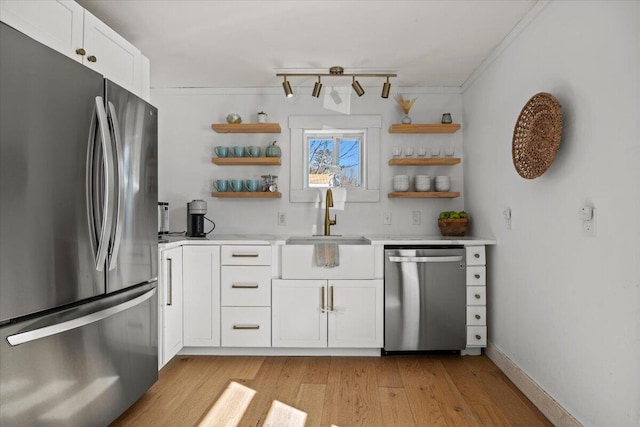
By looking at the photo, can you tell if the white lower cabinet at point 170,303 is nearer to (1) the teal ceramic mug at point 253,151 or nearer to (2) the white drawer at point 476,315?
(1) the teal ceramic mug at point 253,151

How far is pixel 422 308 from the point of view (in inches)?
122

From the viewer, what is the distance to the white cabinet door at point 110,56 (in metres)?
2.07

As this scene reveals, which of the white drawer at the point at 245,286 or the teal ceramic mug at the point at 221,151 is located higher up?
the teal ceramic mug at the point at 221,151

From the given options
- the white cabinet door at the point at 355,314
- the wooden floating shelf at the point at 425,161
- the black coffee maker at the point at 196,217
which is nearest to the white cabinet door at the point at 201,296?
the black coffee maker at the point at 196,217

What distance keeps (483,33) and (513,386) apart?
2256 mm

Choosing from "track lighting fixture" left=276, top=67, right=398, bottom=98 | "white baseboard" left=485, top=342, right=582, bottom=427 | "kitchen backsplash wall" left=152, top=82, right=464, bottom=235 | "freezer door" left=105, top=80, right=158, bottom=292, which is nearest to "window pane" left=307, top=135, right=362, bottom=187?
"kitchen backsplash wall" left=152, top=82, right=464, bottom=235

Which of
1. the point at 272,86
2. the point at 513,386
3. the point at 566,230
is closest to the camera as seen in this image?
the point at 566,230

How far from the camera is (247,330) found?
3.12m

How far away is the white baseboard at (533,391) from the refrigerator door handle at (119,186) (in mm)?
2284

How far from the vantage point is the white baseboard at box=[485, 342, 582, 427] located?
207 centimetres

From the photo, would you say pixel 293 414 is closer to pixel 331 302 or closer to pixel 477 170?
pixel 331 302

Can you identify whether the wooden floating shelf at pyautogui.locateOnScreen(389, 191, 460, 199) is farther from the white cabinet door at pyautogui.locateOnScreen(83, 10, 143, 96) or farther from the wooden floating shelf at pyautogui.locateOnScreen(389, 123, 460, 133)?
the white cabinet door at pyautogui.locateOnScreen(83, 10, 143, 96)

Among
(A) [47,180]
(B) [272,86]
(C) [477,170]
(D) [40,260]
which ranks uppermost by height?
(B) [272,86]

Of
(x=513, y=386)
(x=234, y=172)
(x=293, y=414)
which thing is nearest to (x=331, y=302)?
(x=293, y=414)
